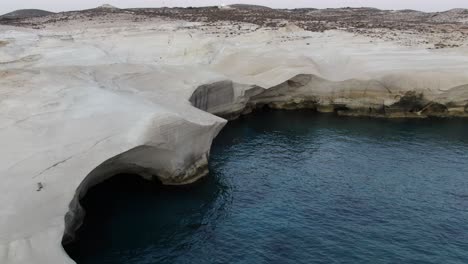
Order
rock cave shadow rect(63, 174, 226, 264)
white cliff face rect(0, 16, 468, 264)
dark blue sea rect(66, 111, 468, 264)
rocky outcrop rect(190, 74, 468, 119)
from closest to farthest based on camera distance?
1. white cliff face rect(0, 16, 468, 264)
2. dark blue sea rect(66, 111, 468, 264)
3. rock cave shadow rect(63, 174, 226, 264)
4. rocky outcrop rect(190, 74, 468, 119)

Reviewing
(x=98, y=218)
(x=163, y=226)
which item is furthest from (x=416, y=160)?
(x=98, y=218)

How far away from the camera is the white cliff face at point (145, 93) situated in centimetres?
2141

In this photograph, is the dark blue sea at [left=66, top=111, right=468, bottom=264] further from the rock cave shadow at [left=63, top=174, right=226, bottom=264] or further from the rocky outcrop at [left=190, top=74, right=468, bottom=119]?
the rocky outcrop at [left=190, top=74, right=468, bottom=119]

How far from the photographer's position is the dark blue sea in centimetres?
2328

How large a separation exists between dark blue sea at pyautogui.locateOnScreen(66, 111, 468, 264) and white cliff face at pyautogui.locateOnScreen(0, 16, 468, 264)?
2106 mm

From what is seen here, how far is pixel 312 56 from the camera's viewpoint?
179 ft

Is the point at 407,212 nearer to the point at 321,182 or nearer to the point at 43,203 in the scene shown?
the point at 321,182

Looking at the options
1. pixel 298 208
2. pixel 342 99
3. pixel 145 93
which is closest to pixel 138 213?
pixel 298 208

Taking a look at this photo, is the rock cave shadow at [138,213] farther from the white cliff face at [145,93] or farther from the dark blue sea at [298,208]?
the white cliff face at [145,93]

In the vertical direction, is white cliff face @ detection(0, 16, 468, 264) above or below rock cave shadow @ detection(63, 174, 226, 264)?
above

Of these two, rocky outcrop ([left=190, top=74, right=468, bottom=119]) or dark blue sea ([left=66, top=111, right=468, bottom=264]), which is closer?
dark blue sea ([left=66, top=111, right=468, bottom=264])

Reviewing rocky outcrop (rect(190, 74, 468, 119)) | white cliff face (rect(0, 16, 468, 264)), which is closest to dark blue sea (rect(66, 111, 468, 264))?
white cliff face (rect(0, 16, 468, 264))

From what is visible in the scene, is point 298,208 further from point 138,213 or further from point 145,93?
point 145,93

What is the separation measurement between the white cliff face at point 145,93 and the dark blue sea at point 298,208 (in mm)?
2106
